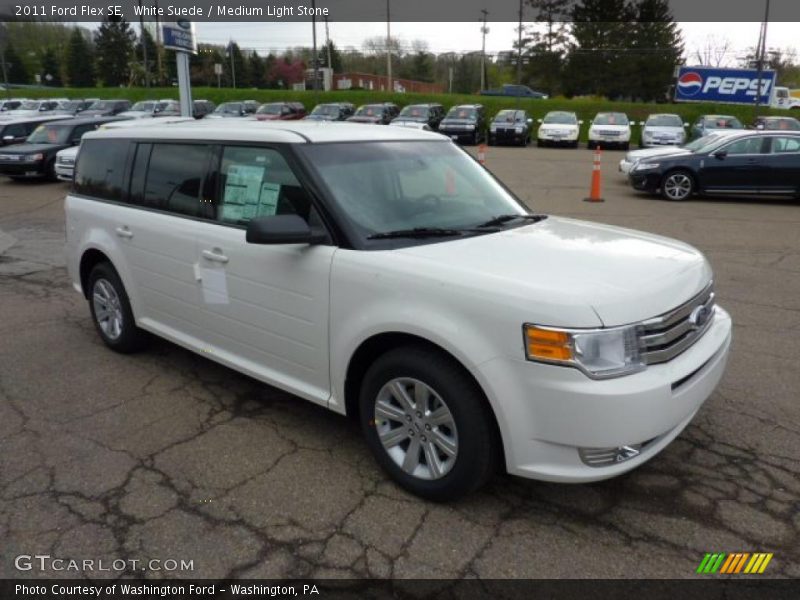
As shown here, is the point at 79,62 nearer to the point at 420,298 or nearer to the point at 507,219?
the point at 507,219

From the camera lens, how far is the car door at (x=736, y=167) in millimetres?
13492

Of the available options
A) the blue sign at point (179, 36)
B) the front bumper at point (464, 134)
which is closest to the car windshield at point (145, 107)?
the front bumper at point (464, 134)

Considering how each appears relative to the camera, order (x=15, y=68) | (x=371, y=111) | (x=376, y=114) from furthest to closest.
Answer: (x=15, y=68) < (x=371, y=111) < (x=376, y=114)

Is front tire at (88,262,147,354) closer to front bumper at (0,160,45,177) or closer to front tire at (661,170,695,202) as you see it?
front tire at (661,170,695,202)

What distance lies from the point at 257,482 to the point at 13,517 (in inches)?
44.7

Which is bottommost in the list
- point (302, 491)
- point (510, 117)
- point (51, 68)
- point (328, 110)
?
point (302, 491)

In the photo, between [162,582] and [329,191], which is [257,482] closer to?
[162,582]

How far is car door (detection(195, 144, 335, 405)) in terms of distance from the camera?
350 cm

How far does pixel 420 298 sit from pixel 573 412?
0.84 meters

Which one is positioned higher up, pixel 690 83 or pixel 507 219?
pixel 690 83

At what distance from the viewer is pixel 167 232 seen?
435 centimetres

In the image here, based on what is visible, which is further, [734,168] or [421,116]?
[421,116]

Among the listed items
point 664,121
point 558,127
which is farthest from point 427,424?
point 558,127

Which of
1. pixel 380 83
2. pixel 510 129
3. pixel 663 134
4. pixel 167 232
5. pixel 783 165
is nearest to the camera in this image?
pixel 167 232
